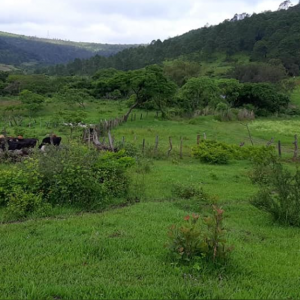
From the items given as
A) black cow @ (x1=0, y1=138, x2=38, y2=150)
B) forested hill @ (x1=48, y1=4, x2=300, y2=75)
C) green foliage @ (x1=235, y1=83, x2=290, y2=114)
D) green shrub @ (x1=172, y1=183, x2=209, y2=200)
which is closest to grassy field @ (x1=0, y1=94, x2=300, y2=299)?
green shrub @ (x1=172, y1=183, x2=209, y2=200)

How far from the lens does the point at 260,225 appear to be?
8.10m

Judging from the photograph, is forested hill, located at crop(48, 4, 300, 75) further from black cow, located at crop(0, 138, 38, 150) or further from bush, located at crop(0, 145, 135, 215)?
bush, located at crop(0, 145, 135, 215)

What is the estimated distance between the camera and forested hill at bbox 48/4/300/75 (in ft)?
279

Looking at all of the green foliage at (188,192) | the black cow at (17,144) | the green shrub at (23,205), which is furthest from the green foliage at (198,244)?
the black cow at (17,144)

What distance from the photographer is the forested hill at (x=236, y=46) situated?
279ft

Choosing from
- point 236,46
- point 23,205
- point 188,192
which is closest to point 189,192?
point 188,192

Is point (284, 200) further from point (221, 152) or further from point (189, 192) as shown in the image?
point (221, 152)

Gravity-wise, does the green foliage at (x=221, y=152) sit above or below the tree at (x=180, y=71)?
below

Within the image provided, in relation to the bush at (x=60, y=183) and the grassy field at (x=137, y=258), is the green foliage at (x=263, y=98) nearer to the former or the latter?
the grassy field at (x=137, y=258)

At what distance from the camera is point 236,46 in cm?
9994

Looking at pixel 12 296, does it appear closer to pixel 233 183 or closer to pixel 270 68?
pixel 233 183

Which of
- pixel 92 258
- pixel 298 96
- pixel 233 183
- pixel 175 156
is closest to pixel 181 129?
pixel 175 156

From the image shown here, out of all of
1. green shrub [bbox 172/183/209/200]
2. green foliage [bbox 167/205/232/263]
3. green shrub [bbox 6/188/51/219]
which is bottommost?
green shrub [bbox 172/183/209/200]

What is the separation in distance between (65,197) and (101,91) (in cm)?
5309
